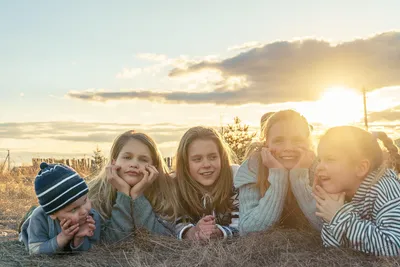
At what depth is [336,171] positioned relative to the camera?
3838mm

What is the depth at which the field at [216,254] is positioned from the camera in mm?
3754

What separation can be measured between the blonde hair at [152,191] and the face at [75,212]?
780 mm

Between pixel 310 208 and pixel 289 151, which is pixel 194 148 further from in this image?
pixel 310 208

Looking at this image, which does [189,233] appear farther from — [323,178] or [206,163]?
[323,178]

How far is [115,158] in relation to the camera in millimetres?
5223

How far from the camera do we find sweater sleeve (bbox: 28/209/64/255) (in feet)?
14.3

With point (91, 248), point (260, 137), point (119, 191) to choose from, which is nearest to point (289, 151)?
point (260, 137)

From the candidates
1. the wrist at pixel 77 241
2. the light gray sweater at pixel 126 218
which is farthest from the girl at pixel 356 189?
the wrist at pixel 77 241

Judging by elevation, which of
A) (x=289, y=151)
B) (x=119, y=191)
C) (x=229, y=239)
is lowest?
(x=229, y=239)

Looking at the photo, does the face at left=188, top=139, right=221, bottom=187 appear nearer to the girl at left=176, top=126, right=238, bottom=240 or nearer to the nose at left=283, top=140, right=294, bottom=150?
the girl at left=176, top=126, right=238, bottom=240

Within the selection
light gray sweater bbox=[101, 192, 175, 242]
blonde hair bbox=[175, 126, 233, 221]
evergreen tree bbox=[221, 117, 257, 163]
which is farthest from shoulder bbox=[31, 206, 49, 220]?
evergreen tree bbox=[221, 117, 257, 163]

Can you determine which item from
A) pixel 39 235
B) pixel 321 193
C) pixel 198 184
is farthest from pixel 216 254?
pixel 39 235

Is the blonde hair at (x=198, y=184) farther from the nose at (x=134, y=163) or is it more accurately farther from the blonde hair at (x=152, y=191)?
the nose at (x=134, y=163)

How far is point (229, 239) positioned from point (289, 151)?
106 cm
